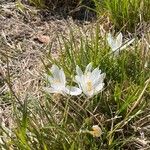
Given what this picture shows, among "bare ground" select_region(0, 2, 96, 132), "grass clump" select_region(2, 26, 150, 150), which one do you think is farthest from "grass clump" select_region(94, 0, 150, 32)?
"grass clump" select_region(2, 26, 150, 150)

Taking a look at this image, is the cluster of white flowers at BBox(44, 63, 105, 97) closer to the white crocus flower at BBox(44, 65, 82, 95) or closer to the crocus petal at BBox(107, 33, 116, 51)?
the white crocus flower at BBox(44, 65, 82, 95)

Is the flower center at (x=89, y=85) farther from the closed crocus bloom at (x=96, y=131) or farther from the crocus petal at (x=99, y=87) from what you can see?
the closed crocus bloom at (x=96, y=131)

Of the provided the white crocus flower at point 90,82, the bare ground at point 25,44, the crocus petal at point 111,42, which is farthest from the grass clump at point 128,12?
the white crocus flower at point 90,82

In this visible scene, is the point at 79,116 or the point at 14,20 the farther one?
the point at 14,20

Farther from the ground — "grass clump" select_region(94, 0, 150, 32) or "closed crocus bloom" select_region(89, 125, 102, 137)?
"grass clump" select_region(94, 0, 150, 32)

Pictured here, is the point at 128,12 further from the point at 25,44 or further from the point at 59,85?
the point at 59,85

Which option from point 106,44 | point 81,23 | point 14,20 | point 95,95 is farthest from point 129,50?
point 14,20

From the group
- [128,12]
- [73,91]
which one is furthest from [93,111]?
[128,12]

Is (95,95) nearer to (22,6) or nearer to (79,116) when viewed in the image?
(79,116)
